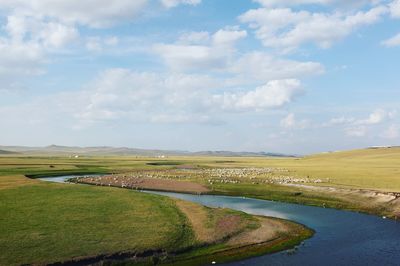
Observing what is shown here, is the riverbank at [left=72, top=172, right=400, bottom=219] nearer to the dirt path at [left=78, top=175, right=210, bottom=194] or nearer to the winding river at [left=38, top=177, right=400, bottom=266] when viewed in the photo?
the dirt path at [left=78, top=175, right=210, bottom=194]

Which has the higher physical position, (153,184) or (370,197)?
(370,197)

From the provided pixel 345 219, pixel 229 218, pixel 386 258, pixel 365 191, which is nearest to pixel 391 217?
pixel 345 219

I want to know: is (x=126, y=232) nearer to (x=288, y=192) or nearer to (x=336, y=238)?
(x=336, y=238)

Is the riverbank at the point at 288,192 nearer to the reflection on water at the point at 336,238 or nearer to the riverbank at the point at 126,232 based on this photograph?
the reflection on water at the point at 336,238

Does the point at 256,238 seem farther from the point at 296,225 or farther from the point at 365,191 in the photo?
the point at 365,191

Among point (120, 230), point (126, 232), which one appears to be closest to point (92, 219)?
point (120, 230)

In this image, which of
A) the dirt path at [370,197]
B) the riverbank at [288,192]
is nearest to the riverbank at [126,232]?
the riverbank at [288,192]
